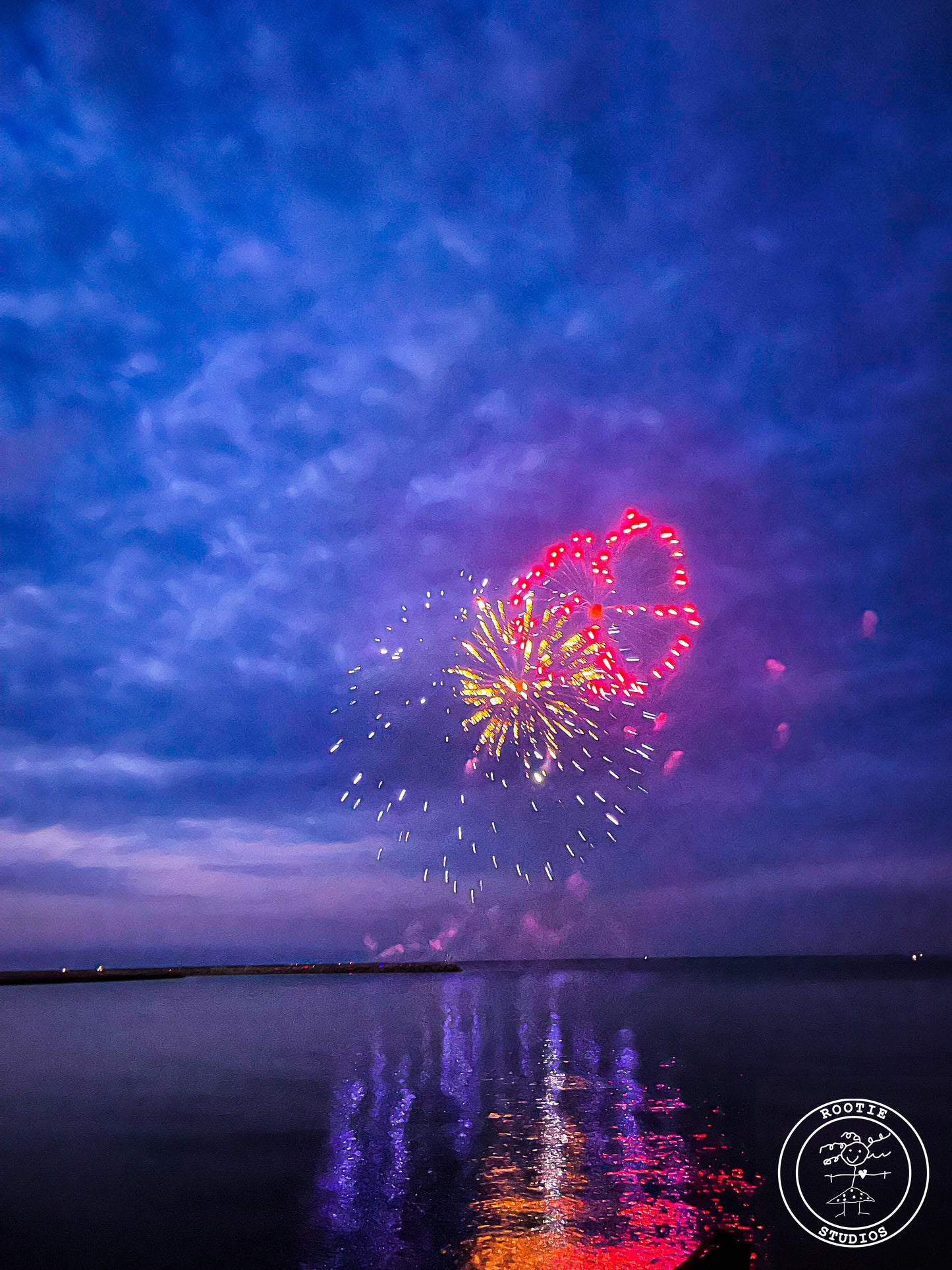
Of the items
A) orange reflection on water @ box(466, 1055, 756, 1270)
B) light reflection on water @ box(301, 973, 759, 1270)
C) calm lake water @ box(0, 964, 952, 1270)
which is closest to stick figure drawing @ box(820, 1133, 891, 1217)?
calm lake water @ box(0, 964, 952, 1270)

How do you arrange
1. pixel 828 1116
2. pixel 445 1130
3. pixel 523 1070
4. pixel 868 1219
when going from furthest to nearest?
pixel 523 1070 → pixel 828 1116 → pixel 445 1130 → pixel 868 1219

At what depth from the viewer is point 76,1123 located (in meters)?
35.0

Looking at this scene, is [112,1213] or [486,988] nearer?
[112,1213]

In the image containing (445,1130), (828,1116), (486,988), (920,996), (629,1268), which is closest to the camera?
(629,1268)

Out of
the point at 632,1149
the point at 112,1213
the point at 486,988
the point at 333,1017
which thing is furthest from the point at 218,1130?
the point at 486,988

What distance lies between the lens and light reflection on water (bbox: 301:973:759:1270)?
64.3 feet

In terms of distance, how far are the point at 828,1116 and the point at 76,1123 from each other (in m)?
29.7

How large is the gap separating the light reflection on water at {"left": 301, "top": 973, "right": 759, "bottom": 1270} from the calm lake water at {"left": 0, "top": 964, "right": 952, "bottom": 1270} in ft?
0.36

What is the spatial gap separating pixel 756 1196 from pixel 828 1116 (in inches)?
493

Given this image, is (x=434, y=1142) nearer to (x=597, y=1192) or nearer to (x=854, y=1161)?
(x=597, y=1192)

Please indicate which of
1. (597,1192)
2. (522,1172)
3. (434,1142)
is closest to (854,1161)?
(597,1192)

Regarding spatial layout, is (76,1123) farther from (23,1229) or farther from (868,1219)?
(868,1219)

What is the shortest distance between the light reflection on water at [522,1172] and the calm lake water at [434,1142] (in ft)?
0.36

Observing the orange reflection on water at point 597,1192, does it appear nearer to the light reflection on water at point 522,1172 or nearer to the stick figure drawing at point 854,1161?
the light reflection on water at point 522,1172
